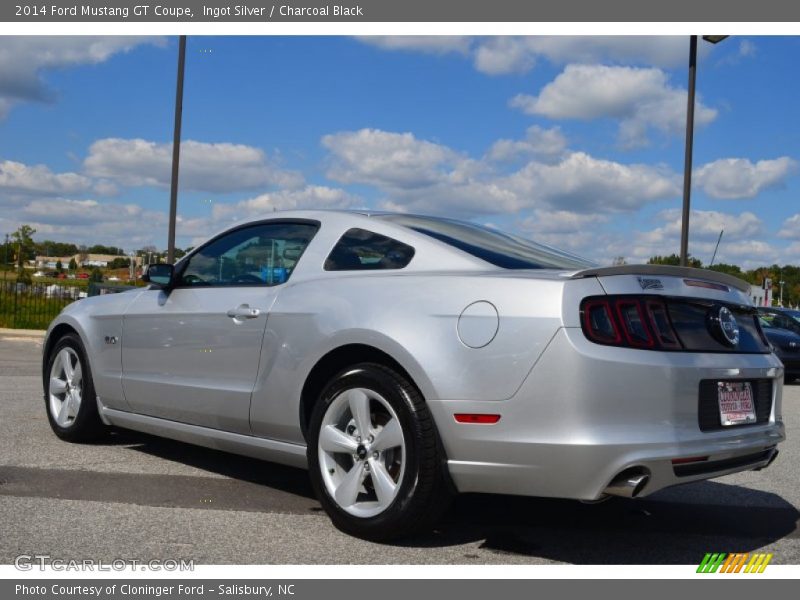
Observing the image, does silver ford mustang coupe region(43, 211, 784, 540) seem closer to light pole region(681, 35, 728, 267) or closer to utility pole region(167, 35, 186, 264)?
light pole region(681, 35, 728, 267)

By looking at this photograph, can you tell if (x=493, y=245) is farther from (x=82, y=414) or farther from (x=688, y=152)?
(x=688, y=152)

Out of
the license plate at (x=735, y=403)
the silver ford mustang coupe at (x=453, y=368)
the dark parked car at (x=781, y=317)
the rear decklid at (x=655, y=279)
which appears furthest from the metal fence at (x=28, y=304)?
the license plate at (x=735, y=403)

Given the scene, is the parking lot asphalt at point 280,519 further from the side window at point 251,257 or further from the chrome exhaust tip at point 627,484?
the side window at point 251,257

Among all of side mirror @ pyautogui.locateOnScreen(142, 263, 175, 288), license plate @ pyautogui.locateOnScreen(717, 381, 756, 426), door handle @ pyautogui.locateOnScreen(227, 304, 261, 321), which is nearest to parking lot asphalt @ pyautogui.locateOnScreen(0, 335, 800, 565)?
license plate @ pyautogui.locateOnScreen(717, 381, 756, 426)

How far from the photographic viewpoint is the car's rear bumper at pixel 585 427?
11.4 feet

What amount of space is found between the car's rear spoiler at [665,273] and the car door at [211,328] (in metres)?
1.74

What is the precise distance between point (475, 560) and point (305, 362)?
4.17ft

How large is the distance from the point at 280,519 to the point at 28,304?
20755mm

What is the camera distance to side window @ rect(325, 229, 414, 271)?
4320 millimetres

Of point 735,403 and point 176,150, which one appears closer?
point 735,403

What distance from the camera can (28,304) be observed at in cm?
2302

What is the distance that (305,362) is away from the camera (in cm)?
437

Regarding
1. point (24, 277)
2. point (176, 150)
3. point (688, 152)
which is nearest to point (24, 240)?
point (24, 277)

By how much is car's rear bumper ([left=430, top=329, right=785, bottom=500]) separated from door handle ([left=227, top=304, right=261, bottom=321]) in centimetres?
137
